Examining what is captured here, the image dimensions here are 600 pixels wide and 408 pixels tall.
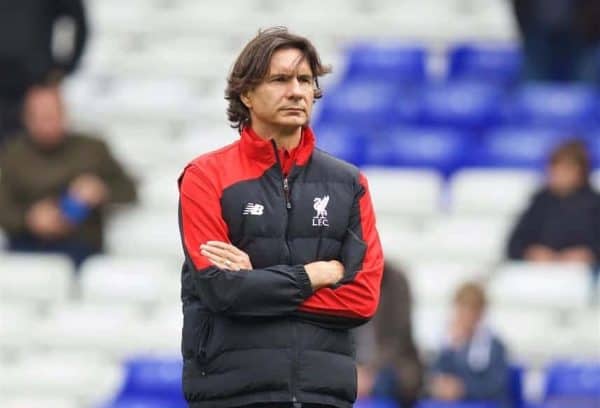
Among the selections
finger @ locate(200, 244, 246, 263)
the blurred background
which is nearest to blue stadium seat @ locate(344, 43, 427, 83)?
the blurred background

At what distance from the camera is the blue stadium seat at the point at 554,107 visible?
11.8 meters

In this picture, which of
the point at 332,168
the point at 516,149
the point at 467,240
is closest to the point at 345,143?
the point at 516,149

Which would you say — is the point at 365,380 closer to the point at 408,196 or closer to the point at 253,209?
the point at 408,196

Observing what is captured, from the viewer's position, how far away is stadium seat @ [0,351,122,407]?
10.6 metres

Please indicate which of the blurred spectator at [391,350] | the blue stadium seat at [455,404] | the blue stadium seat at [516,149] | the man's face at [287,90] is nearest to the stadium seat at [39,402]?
the blurred spectator at [391,350]

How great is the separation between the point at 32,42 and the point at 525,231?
11.1 ft

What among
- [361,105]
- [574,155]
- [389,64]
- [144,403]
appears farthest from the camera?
[389,64]

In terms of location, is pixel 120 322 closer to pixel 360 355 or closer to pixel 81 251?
pixel 81 251

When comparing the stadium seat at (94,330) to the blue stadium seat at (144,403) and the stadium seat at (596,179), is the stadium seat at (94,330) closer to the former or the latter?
the blue stadium seat at (144,403)

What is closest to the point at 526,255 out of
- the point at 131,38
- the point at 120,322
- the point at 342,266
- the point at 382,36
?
the point at 120,322

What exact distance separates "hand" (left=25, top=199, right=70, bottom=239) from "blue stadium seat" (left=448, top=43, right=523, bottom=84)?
2.61 meters

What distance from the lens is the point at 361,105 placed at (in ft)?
40.4

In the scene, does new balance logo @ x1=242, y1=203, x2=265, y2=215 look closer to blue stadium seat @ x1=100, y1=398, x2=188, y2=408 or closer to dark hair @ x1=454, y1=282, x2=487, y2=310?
dark hair @ x1=454, y1=282, x2=487, y2=310

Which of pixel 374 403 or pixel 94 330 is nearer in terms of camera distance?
pixel 374 403
